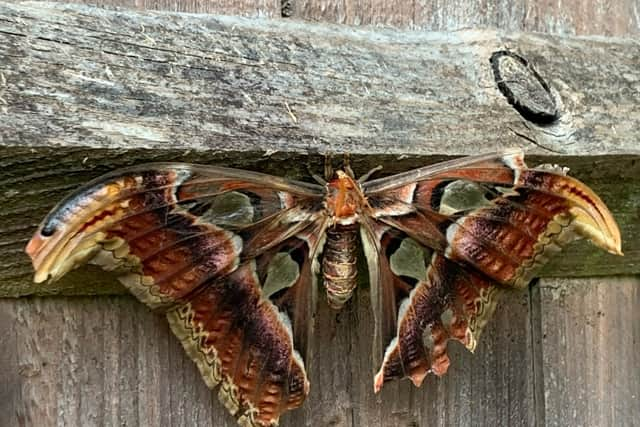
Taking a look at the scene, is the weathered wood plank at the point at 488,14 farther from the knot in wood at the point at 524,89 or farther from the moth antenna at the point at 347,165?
the moth antenna at the point at 347,165

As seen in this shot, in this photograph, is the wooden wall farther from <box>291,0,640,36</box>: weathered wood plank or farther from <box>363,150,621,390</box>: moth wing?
<box>363,150,621,390</box>: moth wing

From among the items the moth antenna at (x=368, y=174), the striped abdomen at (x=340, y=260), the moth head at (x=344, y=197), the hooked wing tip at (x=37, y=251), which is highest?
the moth antenna at (x=368, y=174)

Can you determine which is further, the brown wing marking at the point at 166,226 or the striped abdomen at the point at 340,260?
the striped abdomen at the point at 340,260

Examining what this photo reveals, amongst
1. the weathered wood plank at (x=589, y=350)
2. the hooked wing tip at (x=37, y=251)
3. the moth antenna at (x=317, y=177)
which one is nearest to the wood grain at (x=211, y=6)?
the moth antenna at (x=317, y=177)

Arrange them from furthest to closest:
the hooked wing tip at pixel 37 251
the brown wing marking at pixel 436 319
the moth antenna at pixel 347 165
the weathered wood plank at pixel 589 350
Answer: the weathered wood plank at pixel 589 350, the brown wing marking at pixel 436 319, the moth antenna at pixel 347 165, the hooked wing tip at pixel 37 251

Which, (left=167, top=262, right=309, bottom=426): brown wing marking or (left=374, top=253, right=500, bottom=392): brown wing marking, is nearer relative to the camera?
(left=167, top=262, right=309, bottom=426): brown wing marking

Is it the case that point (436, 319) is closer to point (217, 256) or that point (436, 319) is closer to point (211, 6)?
point (217, 256)

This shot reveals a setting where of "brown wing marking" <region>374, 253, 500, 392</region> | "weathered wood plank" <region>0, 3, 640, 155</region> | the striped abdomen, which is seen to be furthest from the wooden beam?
"brown wing marking" <region>374, 253, 500, 392</region>
